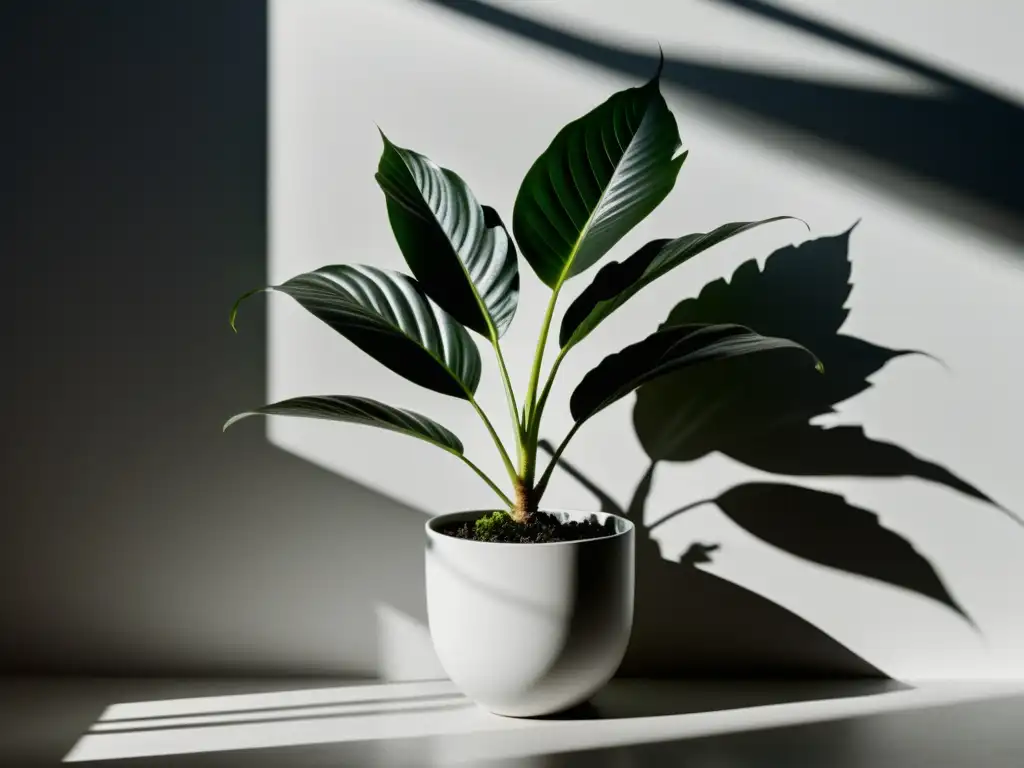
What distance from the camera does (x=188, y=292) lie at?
1.23 metres

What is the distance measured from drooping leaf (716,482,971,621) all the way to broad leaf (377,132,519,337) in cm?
41

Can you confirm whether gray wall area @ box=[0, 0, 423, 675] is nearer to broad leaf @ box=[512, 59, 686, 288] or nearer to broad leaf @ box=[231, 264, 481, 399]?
broad leaf @ box=[231, 264, 481, 399]

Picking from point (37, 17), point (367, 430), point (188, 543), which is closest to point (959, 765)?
point (367, 430)

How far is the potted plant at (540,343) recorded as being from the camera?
978mm

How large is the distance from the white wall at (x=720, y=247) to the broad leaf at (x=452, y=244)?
0.42 ft

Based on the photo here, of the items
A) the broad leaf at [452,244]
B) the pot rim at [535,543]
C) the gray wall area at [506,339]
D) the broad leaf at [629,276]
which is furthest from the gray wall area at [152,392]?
the broad leaf at [629,276]

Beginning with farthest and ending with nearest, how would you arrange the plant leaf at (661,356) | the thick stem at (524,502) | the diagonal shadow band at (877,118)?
the diagonal shadow band at (877,118)
the thick stem at (524,502)
the plant leaf at (661,356)

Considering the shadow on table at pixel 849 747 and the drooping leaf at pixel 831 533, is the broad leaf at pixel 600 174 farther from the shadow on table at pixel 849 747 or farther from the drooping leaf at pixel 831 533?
the shadow on table at pixel 849 747

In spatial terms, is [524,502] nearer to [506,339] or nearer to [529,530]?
[529,530]

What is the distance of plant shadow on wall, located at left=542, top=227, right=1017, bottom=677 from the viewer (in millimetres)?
1201

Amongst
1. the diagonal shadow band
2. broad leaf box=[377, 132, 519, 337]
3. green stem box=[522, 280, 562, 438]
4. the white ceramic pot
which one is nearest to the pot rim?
the white ceramic pot

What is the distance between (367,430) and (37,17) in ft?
2.25

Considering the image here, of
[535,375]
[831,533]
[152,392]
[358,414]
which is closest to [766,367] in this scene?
[831,533]

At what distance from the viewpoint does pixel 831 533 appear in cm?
121
